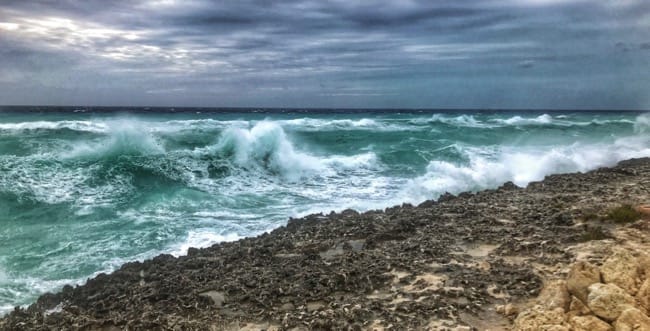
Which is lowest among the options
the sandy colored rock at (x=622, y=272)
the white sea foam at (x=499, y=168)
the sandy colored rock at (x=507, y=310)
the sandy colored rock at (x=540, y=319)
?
the white sea foam at (x=499, y=168)

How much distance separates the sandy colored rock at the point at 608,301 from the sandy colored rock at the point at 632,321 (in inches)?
2.8

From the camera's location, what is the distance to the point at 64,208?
11055mm

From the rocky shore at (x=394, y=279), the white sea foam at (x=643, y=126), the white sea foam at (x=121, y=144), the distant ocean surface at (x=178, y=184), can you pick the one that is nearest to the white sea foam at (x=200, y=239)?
the distant ocean surface at (x=178, y=184)

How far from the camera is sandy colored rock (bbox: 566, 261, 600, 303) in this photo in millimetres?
3510

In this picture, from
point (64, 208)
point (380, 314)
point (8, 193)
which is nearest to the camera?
point (380, 314)

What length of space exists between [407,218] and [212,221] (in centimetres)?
408

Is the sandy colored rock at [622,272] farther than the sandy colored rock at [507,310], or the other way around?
the sandy colored rock at [507,310]

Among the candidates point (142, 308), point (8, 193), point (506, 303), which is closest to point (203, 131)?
point (8, 193)

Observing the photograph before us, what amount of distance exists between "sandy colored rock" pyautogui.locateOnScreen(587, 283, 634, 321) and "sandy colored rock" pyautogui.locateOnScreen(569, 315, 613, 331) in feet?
0.19

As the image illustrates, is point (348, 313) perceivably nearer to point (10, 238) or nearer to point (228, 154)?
point (10, 238)

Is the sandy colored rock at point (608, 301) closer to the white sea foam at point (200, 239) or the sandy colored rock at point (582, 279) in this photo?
the sandy colored rock at point (582, 279)

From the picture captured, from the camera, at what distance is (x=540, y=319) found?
3404mm

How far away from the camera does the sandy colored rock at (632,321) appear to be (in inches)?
118

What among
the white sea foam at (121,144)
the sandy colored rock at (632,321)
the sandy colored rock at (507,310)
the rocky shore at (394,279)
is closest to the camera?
the sandy colored rock at (632,321)
